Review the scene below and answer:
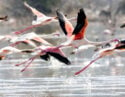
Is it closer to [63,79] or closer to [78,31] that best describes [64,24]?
[78,31]

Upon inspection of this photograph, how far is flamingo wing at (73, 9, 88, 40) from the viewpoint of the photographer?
9914 mm

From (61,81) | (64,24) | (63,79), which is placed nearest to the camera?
(64,24)

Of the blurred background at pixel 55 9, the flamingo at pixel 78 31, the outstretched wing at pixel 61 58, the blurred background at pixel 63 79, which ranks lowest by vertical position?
the blurred background at pixel 55 9

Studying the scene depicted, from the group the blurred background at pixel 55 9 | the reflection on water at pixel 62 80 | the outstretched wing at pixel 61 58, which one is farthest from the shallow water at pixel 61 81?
the blurred background at pixel 55 9

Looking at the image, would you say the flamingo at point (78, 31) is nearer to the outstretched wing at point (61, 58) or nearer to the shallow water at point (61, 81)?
the outstretched wing at point (61, 58)

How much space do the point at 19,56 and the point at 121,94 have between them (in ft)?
31.3

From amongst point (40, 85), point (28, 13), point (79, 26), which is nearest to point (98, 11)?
point (28, 13)

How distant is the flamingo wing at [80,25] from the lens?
991 cm

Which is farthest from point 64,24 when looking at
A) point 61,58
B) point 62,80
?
point 62,80

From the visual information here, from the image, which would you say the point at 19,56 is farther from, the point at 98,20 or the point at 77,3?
the point at 98,20

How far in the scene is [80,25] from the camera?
10078mm

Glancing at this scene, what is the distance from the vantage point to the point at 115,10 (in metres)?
35.2

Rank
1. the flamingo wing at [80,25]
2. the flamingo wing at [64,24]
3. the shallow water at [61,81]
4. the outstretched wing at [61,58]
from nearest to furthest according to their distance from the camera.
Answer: the flamingo wing at [80,25], the outstretched wing at [61,58], the flamingo wing at [64,24], the shallow water at [61,81]

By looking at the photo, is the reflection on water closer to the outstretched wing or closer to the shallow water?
the shallow water
